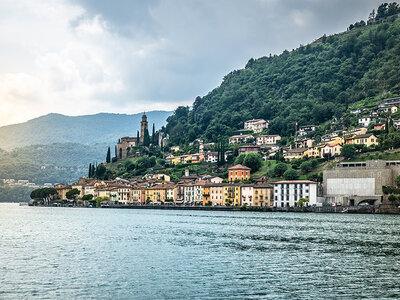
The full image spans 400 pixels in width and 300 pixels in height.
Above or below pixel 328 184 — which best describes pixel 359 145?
above

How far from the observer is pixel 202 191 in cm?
11500

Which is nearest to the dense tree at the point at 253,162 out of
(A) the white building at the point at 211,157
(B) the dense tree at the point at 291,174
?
(B) the dense tree at the point at 291,174

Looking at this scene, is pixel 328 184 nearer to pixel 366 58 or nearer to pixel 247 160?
pixel 247 160

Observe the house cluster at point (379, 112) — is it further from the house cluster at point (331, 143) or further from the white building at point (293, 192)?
the white building at point (293, 192)

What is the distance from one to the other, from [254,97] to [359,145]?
92128 millimetres

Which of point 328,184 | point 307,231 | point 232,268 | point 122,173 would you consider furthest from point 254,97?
point 232,268

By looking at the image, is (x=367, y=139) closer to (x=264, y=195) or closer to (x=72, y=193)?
(x=264, y=195)

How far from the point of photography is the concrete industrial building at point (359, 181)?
93.5 m

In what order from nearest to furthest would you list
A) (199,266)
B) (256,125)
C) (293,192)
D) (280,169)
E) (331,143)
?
(199,266) < (293,192) < (280,169) < (331,143) < (256,125)

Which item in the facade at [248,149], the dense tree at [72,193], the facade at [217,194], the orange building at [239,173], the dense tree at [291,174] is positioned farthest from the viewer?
the dense tree at [72,193]

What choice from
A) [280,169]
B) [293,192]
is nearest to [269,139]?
[280,169]

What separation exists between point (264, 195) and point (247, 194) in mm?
3974

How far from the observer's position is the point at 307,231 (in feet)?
178

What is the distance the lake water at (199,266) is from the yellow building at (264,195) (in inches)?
2085
